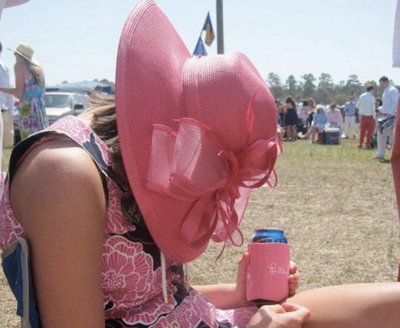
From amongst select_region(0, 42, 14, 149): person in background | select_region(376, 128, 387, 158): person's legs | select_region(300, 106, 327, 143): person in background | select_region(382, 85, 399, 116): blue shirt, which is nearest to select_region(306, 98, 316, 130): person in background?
select_region(300, 106, 327, 143): person in background

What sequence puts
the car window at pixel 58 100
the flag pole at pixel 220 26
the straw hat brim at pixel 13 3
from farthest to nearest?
the car window at pixel 58 100, the flag pole at pixel 220 26, the straw hat brim at pixel 13 3

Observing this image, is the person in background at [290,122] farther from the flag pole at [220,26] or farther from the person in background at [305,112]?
the flag pole at [220,26]

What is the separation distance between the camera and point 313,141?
15.5 m

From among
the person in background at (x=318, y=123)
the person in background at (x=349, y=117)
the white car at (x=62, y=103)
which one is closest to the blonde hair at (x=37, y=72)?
the white car at (x=62, y=103)

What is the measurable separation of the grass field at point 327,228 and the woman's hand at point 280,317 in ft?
4.78

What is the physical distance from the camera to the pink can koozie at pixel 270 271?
1421mm

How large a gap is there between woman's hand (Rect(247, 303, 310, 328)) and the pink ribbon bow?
19 cm

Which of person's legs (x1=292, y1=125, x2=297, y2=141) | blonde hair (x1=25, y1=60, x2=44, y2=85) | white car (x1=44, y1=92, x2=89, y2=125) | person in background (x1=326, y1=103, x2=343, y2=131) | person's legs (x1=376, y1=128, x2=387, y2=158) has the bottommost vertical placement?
person's legs (x1=292, y1=125, x2=297, y2=141)

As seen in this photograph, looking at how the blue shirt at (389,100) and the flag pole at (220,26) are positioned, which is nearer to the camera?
the blue shirt at (389,100)

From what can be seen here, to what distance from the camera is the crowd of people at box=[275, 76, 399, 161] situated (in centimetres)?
968

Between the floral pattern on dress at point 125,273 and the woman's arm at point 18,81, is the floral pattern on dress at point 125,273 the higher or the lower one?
the lower one

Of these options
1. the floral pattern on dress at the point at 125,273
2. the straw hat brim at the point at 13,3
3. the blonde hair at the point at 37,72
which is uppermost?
the straw hat brim at the point at 13,3

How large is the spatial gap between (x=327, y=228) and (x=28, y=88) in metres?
3.25

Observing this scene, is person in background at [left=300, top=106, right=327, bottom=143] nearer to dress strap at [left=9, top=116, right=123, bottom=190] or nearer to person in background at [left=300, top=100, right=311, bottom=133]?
person in background at [left=300, top=100, right=311, bottom=133]
